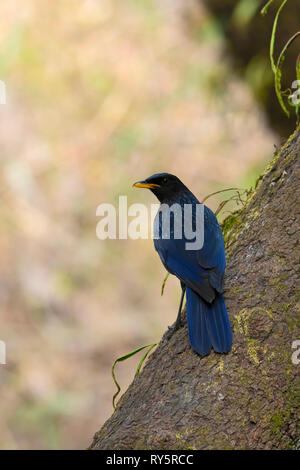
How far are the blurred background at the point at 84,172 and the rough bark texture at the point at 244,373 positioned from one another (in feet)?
16.2

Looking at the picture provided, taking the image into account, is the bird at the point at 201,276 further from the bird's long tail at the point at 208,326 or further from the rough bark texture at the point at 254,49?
the rough bark texture at the point at 254,49

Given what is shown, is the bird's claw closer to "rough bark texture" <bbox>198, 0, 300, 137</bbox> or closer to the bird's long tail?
the bird's long tail

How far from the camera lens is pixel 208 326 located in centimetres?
226

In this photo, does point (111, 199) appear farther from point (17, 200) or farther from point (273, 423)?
point (273, 423)

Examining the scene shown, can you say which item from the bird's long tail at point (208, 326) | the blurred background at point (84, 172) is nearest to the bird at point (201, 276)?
the bird's long tail at point (208, 326)

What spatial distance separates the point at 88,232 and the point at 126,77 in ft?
6.42

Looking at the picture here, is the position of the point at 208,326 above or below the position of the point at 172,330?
below

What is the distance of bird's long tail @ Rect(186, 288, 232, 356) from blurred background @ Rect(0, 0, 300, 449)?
16.3ft

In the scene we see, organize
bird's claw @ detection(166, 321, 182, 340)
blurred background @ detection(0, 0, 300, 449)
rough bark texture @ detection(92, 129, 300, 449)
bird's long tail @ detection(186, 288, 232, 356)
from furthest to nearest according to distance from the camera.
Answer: blurred background @ detection(0, 0, 300, 449) → bird's claw @ detection(166, 321, 182, 340) → bird's long tail @ detection(186, 288, 232, 356) → rough bark texture @ detection(92, 129, 300, 449)

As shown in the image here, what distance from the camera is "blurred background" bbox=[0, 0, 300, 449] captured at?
7727mm

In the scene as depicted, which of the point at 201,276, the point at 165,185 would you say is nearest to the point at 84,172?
the point at 165,185

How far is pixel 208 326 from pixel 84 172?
20.2ft

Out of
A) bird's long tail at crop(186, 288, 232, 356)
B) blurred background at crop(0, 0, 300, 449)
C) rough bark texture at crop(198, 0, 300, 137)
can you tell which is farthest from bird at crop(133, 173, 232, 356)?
blurred background at crop(0, 0, 300, 449)

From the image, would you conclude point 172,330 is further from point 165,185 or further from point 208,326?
point 165,185
